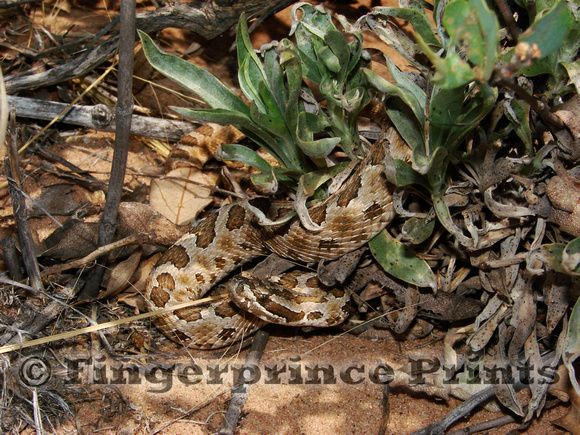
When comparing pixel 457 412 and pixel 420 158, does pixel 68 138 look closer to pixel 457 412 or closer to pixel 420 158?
pixel 420 158

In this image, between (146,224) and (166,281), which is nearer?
(166,281)

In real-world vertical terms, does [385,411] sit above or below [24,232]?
below

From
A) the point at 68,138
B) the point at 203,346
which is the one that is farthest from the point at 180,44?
the point at 203,346

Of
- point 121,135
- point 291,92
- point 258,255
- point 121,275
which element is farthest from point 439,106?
point 121,275

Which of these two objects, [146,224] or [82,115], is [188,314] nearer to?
[146,224]

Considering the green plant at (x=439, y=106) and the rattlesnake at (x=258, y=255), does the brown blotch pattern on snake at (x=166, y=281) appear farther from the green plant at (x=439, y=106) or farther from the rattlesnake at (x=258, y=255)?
the green plant at (x=439, y=106)

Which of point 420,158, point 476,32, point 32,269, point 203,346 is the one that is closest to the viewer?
point 476,32
